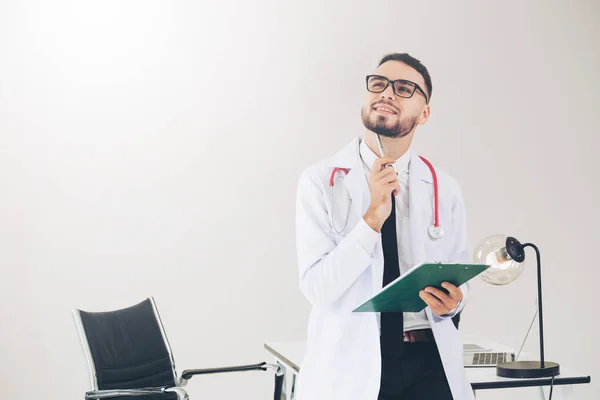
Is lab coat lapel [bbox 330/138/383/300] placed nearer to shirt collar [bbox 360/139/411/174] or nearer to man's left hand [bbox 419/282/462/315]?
shirt collar [bbox 360/139/411/174]

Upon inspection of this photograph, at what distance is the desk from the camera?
2348mm

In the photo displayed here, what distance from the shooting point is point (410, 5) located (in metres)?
4.31

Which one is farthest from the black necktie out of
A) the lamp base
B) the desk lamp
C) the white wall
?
the white wall

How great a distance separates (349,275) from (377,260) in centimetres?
11

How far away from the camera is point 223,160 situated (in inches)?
154

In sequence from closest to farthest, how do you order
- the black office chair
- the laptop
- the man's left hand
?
1. the man's left hand
2. the black office chair
3. the laptop

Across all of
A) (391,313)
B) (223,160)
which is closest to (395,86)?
(391,313)

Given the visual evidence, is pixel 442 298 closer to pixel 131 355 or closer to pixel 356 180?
pixel 356 180

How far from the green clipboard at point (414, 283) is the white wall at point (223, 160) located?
2.19 meters

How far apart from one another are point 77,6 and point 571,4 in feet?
10.4

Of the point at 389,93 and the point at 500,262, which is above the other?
the point at 389,93

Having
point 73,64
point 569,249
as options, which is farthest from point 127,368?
point 569,249

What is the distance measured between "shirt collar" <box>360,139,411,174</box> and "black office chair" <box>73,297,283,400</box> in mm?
1021

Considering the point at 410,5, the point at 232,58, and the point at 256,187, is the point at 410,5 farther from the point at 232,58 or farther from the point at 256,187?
the point at 256,187
